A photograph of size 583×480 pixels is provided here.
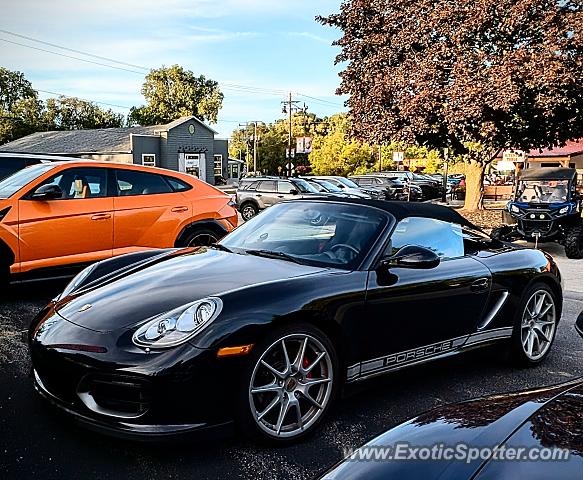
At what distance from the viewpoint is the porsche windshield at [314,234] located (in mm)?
3886

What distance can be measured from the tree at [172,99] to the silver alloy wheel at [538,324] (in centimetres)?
7250

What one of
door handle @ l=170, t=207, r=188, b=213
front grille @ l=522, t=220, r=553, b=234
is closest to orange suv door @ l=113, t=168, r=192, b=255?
door handle @ l=170, t=207, r=188, b=213

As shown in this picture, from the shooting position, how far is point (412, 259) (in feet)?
12.0

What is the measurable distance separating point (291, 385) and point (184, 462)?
0.68 metres

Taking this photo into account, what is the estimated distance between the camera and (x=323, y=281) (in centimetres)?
347

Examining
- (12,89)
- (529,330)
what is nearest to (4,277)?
(529,330)

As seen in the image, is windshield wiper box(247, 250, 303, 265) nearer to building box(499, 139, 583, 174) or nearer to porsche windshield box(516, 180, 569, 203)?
porsche windshield box(516, 180, 569, 203)

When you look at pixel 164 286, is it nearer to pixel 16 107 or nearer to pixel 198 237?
pixel 198 237

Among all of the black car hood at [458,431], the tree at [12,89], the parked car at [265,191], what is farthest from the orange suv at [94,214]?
the tree at [12,89]

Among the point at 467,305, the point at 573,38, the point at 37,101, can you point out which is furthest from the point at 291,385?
the point at 37,101

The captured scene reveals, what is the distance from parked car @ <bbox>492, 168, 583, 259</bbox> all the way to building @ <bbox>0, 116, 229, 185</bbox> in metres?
34.0

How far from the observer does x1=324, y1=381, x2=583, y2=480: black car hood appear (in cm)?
174

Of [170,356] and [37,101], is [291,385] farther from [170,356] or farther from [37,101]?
[37,101]

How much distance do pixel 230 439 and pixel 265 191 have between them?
61.3 ft
